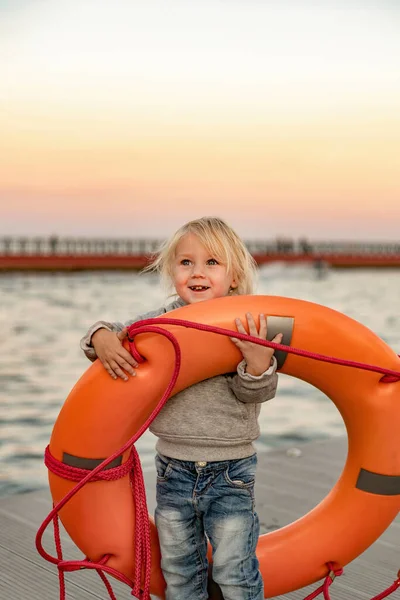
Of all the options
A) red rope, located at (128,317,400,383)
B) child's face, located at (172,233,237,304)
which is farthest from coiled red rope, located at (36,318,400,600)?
child's face, located at (172,233,237,304)

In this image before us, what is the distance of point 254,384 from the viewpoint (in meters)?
1.87

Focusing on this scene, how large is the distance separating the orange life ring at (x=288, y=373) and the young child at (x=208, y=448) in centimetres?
5

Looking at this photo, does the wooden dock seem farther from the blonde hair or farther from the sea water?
the blonde hair

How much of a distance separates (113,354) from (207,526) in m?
0.45

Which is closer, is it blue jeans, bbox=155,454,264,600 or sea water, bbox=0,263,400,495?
blue jeans, bbox=155,454,264,600

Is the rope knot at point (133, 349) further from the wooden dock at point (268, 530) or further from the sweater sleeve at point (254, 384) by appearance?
the wooden dock at point (268, 530)

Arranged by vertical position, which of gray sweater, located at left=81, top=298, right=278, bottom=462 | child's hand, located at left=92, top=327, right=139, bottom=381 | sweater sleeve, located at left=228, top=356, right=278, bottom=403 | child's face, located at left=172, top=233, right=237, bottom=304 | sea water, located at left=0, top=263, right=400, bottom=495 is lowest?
sea water, located at left=0, top=263, right=400, bottom=495

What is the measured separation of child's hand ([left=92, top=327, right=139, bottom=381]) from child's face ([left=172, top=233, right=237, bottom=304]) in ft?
0.71

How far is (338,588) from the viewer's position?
2541mm

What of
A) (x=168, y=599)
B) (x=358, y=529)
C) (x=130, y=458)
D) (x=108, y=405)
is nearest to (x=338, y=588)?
(x=358, y=529)

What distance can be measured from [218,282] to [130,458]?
467 mm

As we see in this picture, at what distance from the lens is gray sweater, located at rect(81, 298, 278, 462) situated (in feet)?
6.23

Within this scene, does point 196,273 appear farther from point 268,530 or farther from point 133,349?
point 268,530

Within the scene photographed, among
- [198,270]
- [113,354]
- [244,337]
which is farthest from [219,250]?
[113,354]
